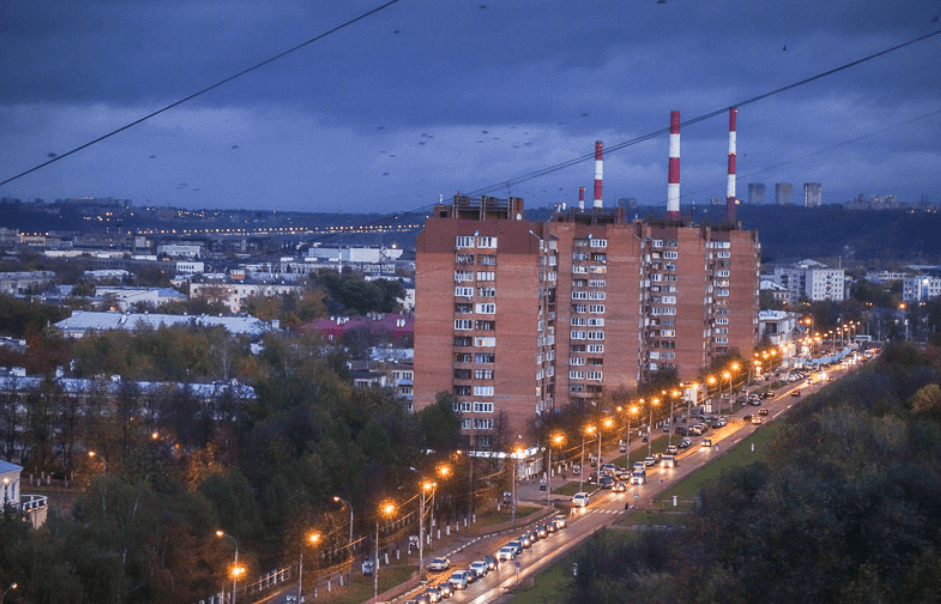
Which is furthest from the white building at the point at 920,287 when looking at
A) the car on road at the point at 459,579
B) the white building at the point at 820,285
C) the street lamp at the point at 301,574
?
the street lamp at the point at 301,574

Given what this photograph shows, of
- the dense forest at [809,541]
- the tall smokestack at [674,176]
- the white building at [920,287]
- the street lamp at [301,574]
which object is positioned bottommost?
the street lamp at [301,574]

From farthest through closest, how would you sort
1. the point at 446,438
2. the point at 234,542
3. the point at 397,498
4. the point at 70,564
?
the point at 446,438 → the point at 397,498 → the point at 234,542 → the point at 70,564

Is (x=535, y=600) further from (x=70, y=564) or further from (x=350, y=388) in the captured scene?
(x=350, y=388)

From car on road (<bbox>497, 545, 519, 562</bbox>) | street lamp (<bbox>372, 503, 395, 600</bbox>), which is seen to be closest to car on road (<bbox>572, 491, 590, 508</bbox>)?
car on road (<bbox>497, 545, 519, 562</bbox>)

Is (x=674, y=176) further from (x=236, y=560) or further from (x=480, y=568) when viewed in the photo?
(x=236, y=560)

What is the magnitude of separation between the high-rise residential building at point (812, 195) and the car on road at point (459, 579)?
60.0 meters

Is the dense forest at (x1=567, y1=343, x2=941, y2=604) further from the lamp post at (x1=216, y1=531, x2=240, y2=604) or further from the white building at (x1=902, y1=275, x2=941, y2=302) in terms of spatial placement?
the white building at (x1=902, y1=275, x2=941, y2=302)

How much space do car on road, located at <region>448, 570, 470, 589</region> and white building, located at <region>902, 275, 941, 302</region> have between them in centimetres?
4060

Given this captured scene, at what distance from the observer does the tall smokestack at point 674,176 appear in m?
26.3

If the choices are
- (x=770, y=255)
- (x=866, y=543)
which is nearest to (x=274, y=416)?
(x=866, y=543)

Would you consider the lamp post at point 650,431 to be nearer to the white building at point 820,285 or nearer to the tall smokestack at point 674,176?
the tall smokestack at point 674,176

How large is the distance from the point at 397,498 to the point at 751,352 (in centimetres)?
1840

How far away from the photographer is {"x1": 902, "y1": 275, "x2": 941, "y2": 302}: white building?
155 feet

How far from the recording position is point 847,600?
5.41 metres
